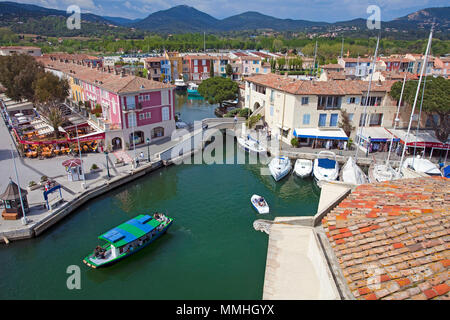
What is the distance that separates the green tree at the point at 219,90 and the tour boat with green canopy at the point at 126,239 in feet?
121

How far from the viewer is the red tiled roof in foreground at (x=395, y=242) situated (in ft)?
23.4

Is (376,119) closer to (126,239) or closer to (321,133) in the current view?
(321,133)

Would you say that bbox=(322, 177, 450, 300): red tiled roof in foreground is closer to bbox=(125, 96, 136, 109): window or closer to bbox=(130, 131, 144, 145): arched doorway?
bbox=(125, 96, 136, 109): window

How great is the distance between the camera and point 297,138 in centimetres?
3941

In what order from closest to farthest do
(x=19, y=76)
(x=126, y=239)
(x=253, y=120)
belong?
(x=126, y=239), (x=19, y=76), (x=253, y=120)

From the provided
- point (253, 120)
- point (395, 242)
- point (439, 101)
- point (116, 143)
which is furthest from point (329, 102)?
point (395, 242)

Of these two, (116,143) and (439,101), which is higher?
(439,101)

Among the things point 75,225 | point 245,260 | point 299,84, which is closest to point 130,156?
point 75,225

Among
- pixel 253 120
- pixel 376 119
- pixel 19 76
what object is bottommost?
pixel 253 120

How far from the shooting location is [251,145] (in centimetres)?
3966

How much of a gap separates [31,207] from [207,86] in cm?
4039

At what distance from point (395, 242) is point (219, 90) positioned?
168 ft
